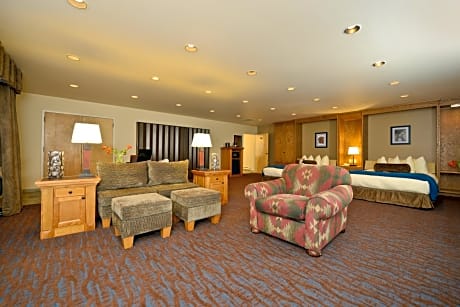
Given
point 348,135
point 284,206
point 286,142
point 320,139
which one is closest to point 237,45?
point 284,206

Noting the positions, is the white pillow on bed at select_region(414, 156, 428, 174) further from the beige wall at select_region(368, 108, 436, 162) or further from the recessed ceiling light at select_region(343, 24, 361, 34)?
the recessed ceiling light at select_region(343, 24, 361, 34)

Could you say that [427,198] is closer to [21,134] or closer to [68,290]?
[68,290]

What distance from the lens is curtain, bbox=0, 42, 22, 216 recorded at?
124 inches

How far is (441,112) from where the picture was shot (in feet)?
18.0

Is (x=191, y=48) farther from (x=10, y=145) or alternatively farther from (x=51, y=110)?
(x=51, y=110)

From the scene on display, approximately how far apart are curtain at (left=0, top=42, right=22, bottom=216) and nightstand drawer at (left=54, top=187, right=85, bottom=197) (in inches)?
65.1

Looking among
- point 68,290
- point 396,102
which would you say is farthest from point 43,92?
point 396,102

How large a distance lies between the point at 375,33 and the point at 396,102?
4.35 m

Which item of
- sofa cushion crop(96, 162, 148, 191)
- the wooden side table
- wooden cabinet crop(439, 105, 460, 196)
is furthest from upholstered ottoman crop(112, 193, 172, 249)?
wooden cabinet crop(439, 105, 460, 196)

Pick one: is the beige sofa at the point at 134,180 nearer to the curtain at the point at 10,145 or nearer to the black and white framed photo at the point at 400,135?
the curtain at the point at 10,145

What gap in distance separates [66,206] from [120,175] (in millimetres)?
817

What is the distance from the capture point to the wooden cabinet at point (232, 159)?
8.84 metres

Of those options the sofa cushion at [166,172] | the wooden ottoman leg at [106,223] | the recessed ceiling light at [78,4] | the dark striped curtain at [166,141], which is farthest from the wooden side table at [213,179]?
the dark striped curtain at [166,141]

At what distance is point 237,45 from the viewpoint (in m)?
2.58
